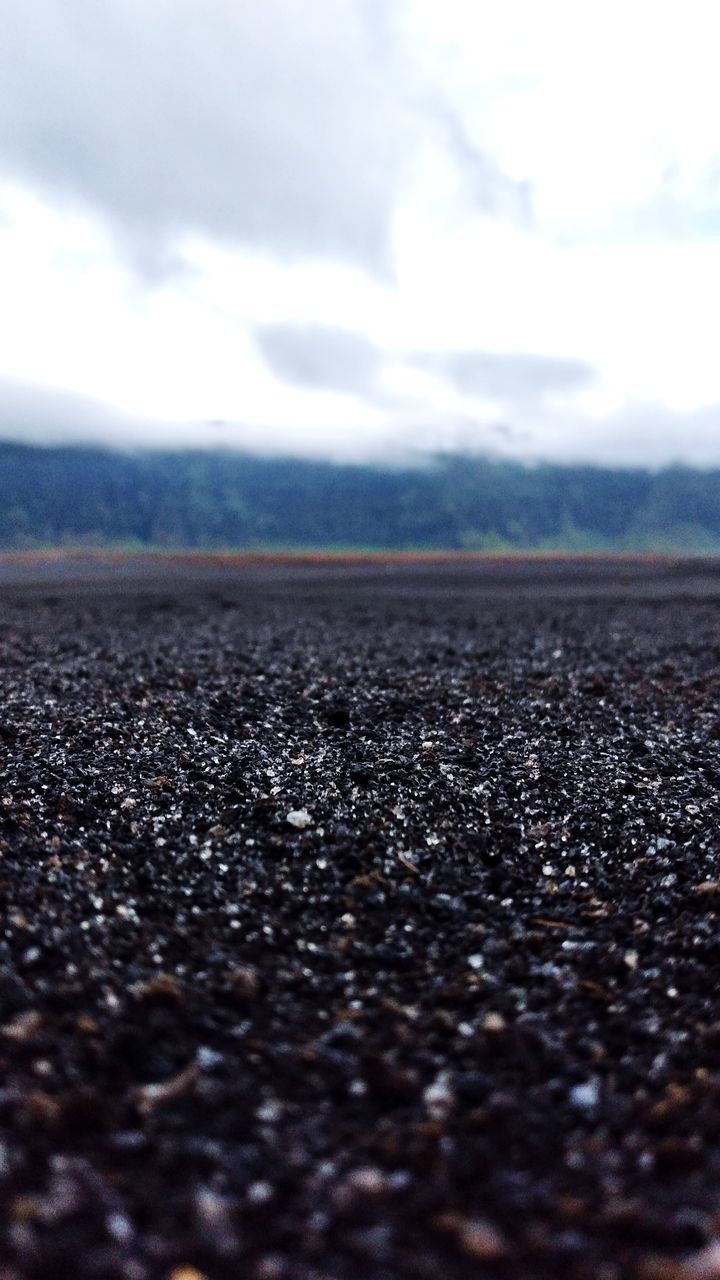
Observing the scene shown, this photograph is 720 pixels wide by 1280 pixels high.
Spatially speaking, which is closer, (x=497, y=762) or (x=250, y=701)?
(x=497, y=762)

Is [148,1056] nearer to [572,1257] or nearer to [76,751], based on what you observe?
[572,1257]

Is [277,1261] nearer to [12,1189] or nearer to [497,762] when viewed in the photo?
[12,1189]

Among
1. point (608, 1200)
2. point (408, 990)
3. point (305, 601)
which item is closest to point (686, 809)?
point (408, 990)

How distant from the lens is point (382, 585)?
61.2m

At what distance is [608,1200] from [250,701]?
11603 mm

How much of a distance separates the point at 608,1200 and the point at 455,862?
14.9ft

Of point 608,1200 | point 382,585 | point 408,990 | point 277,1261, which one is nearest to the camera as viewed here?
point 277,1261

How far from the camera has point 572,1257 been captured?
4.38m

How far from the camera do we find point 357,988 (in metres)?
7.04

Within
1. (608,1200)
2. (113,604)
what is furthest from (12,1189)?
(113,604)

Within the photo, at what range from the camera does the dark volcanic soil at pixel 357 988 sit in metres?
4.60

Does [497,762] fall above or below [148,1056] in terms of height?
above

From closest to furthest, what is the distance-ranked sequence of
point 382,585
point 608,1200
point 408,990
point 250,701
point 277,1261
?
point 277,1261 → point 608,1200 → point 408,990 → point 250,701 → point 382,585

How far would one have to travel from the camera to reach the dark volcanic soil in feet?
15.1
